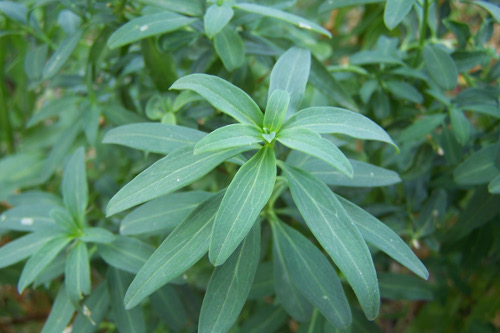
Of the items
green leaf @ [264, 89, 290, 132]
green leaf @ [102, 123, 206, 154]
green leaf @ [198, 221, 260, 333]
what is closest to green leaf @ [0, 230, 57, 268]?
green leaf @ [102, 123, 206, 154]

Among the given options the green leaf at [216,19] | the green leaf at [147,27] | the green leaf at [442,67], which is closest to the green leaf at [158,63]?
the green leaf at [147,27]

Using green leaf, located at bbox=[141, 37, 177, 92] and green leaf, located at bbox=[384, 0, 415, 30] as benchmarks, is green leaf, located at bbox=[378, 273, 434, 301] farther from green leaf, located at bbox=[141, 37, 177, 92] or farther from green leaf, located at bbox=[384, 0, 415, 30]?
green leaf, located at bbox=[141, 37, 177, 92]

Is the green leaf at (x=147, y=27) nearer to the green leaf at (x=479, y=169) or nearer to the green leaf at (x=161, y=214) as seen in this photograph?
the green leaf at (x=161, y=214)

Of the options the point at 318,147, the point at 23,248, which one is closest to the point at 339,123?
the point at 318,147

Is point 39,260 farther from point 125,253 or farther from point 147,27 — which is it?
point 147,27

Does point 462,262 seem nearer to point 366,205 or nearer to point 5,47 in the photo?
point 366,205

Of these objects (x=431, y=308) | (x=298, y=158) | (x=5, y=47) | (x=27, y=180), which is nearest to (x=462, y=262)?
(x=431, y=308)
